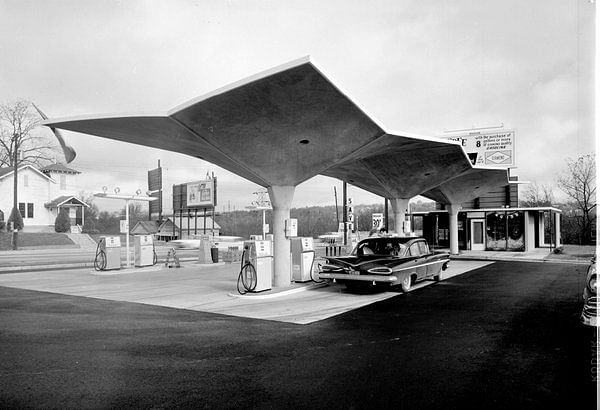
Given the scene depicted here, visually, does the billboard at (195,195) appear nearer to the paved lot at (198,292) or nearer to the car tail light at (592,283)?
the paved lot at (198,292)

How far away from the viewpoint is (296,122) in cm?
1146

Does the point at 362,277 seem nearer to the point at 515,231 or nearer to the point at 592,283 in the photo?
the point at 592,283

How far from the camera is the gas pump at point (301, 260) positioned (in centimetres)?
1410

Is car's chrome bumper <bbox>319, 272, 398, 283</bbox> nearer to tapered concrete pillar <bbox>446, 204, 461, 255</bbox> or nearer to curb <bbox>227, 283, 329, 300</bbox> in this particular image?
curb <bbox>227, 283, 329, 300</bbox>

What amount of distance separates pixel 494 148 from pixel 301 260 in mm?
27965

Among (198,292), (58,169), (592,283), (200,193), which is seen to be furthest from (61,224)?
(592,283)

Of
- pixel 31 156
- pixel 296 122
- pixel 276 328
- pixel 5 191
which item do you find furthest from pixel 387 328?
pixel 5 191

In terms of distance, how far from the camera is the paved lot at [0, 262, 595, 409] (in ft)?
15.5

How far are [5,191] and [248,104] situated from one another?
4688cm

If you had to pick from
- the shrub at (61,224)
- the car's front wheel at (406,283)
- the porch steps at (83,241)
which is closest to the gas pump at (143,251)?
the car's front wheel at (406,283)

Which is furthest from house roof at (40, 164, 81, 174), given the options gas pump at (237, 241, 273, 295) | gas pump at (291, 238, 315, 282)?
gas pump at (237, 241, 273, 295)

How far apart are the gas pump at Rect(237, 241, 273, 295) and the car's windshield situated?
2780 millimetres

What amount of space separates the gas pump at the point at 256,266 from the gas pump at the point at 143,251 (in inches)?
349

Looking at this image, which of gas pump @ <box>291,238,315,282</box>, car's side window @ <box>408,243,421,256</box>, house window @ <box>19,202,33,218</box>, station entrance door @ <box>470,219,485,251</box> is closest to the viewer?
car's side window @ <box>408,243,421,256</box>
